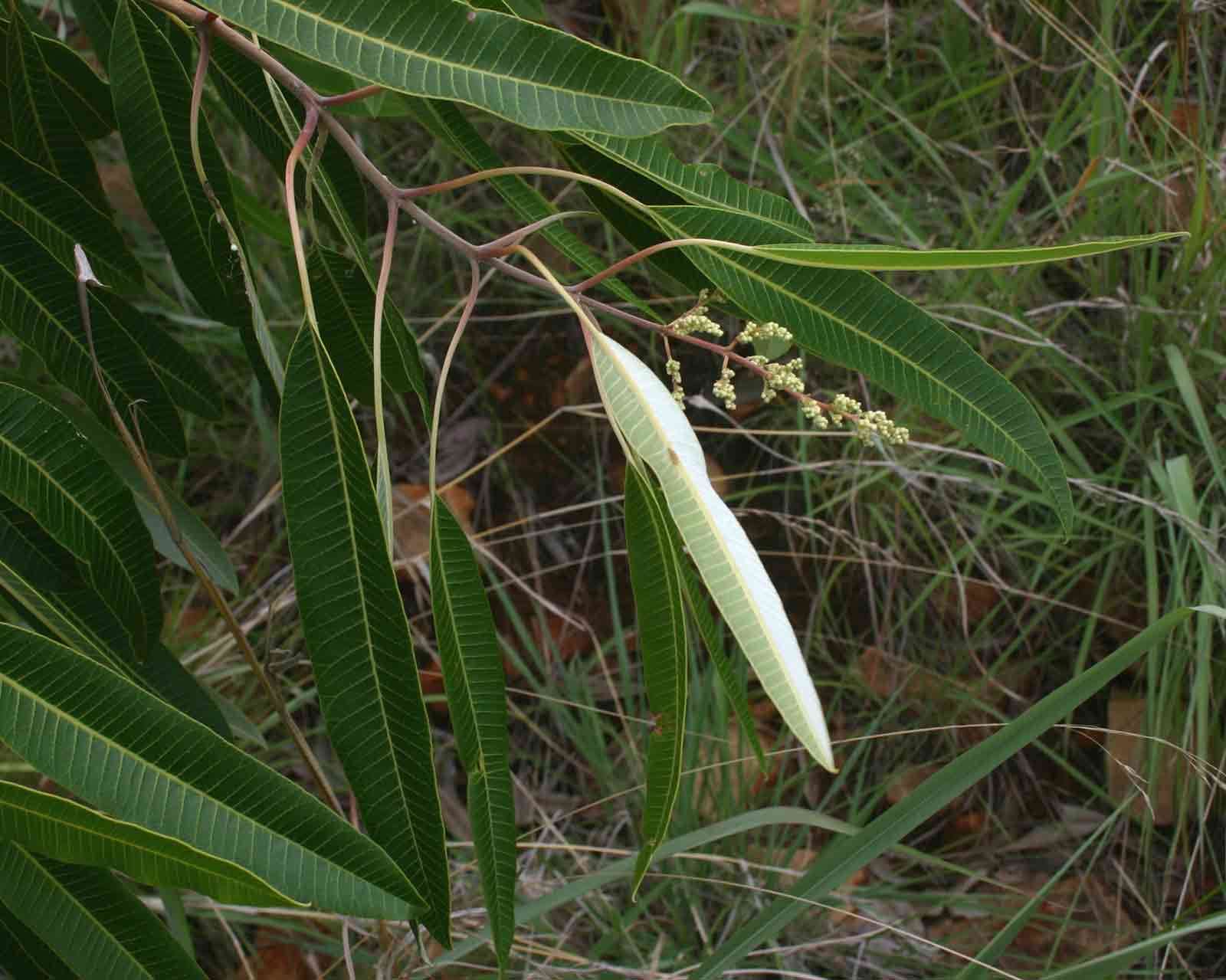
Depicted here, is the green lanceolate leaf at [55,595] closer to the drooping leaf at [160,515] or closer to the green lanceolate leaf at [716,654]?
the drooping leaf at [160,515]

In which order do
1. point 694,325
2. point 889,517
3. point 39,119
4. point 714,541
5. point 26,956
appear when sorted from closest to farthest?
point 714,541
point 694,325
point 26,956
point 39,119
point 889,517

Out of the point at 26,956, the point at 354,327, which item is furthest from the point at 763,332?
the point at 26,956

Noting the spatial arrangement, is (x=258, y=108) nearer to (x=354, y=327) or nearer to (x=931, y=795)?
(x=354, y=327)

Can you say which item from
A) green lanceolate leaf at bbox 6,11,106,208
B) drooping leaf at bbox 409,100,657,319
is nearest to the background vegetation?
green lanceolate leaf at bbox 6,11,106,208

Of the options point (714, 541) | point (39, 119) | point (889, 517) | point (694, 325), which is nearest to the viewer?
point (714, 541)

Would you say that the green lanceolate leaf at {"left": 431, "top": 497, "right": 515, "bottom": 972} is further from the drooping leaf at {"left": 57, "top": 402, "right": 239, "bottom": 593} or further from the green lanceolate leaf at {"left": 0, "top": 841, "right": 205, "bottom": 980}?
the drooping leaf at {"left": 57, "top": 402, "right": 239, "bottom": 593}

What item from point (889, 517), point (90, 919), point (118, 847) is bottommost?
point (889, 517)
